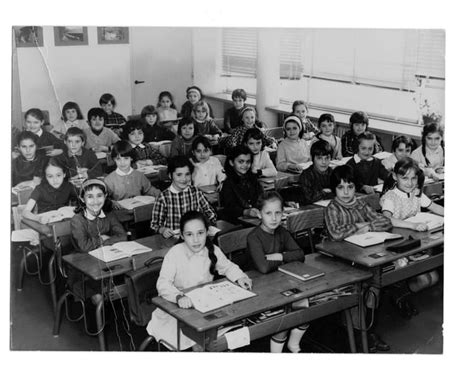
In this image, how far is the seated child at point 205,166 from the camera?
201 inches

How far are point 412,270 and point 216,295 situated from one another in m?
1.38

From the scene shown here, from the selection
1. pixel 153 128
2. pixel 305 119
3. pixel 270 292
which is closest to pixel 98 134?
pixel 153 128

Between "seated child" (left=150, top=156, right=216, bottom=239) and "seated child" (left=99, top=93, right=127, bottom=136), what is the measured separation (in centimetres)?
56

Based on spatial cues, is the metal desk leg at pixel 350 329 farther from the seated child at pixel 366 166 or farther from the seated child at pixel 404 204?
the seated child at pixel 366 166

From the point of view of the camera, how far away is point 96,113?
5160 millimetres

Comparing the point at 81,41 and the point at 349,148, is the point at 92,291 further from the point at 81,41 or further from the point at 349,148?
the point at 349,148

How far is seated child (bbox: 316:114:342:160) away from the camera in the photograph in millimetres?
5238

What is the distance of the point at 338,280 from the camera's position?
4.59 meters

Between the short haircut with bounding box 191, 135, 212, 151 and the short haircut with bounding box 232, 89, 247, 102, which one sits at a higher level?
the short haircut with bounding box 232, 89, 247, 102

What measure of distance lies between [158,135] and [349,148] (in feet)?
4.79

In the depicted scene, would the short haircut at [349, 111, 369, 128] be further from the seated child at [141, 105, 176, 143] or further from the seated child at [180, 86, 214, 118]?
the seated child at [141, 105, 176, 143]

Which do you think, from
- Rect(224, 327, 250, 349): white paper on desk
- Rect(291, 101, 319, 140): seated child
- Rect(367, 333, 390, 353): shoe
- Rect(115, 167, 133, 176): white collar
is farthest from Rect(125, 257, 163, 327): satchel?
Rect(291, 101, 319, 140): seated child

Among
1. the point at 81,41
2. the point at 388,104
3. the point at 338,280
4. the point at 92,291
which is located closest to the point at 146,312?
the point at 92,291

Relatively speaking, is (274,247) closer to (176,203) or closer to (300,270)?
(300,270)
